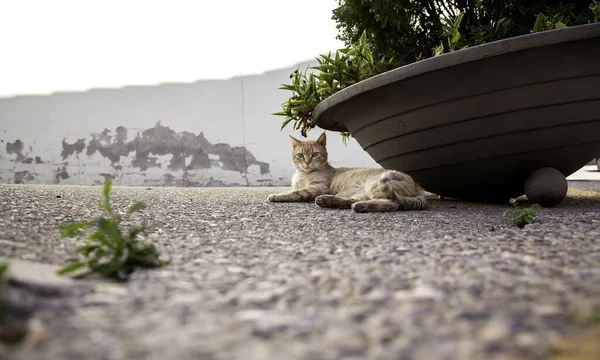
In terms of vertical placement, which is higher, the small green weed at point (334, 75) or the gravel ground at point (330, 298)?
the small green weed at point (334, 75)

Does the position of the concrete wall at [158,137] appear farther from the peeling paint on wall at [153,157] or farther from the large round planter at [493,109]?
the large round planter at [493,109]

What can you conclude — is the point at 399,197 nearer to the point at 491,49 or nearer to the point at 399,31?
the point at 491,49

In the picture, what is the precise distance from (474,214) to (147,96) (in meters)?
6.30

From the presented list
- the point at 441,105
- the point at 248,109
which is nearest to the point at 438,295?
the point at 441,105

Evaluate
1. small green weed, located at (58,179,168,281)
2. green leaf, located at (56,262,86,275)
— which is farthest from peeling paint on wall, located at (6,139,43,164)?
green leaf, located at (56,262,86,275)

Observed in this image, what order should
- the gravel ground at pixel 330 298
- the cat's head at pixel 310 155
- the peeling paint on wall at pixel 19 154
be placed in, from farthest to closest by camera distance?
→ 1. the peeling paint on wall at pixel 19 154
2. the cat's head at pixel 310 155
3. the gravel ground at pixel 330 298

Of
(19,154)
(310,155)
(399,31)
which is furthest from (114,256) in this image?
(19,154)

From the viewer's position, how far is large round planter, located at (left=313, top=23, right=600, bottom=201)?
185cm

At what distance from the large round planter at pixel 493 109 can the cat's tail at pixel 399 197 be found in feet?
0.67

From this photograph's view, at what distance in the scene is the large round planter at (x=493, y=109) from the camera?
185cm

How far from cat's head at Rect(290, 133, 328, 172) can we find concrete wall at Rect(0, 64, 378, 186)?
11.3 feet

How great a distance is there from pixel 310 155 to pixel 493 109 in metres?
1.40

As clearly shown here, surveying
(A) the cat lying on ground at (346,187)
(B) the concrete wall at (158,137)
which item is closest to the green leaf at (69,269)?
(A) the cat lying on ground at (346,187)

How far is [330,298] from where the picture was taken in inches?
28.0
